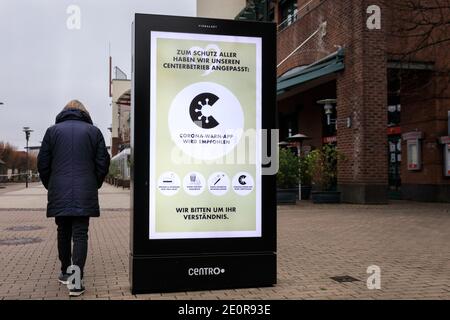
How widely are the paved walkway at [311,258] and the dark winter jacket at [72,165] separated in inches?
34.5

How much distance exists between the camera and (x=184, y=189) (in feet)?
17.9

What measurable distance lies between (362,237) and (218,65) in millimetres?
5155

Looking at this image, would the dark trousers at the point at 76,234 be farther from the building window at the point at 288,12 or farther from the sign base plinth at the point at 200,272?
the building window at the point at 288,12

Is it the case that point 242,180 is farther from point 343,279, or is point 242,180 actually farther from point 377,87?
point 377,87

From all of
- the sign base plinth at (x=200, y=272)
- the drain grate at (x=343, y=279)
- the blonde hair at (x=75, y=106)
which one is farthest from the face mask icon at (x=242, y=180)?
the blonde hair at (x=75, y=106)

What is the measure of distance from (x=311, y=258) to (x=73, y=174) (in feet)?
11.7

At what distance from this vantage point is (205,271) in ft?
17.9

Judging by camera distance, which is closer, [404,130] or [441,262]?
[441,262]

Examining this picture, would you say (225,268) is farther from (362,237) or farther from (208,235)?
(362,237)

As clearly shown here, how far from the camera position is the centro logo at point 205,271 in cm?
542

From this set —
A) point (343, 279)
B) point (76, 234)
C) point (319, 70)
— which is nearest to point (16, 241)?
point (76, 234)
